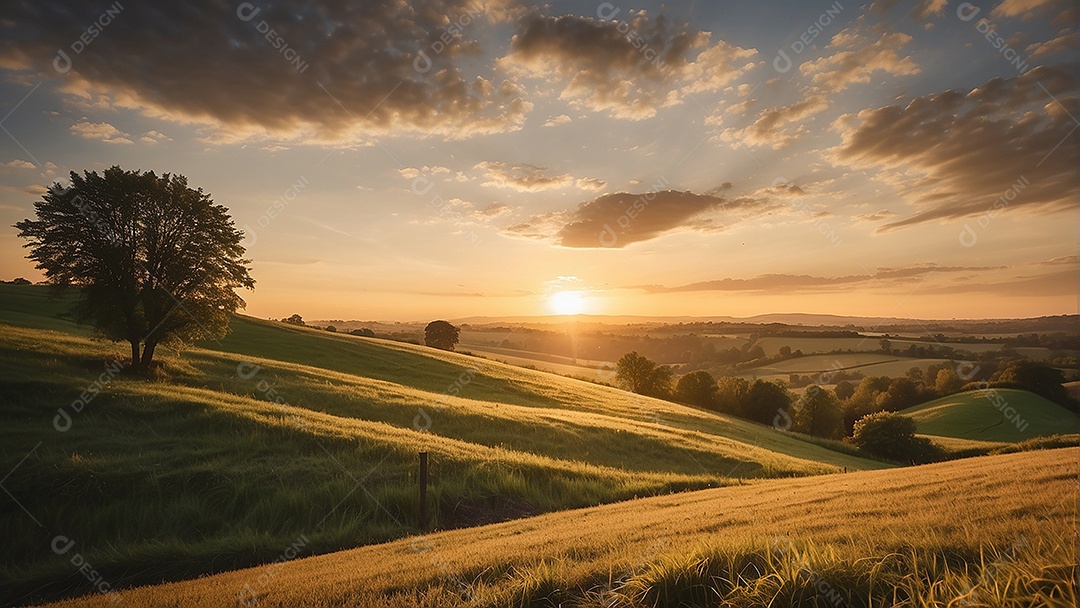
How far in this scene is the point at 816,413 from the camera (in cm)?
7300

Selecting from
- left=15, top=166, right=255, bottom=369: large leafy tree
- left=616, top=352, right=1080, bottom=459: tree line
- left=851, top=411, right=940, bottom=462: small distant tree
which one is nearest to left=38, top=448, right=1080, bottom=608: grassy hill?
left=15, top=166, right=255, bottom=369: large leafy tree

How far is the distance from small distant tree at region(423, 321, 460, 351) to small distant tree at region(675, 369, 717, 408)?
50.9 metres

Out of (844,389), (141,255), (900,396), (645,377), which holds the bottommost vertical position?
(844,389)

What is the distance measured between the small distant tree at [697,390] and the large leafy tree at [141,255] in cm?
6954

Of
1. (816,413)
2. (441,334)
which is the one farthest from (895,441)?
(441,334)

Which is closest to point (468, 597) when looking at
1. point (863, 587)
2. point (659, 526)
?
point (863, 587)

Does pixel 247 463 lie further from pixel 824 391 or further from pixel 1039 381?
pixel 1039 381

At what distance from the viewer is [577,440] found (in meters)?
27.6

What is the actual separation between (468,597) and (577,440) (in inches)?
921

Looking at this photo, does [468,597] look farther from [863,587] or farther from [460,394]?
[460,394]

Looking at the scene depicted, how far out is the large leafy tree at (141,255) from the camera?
1038 inches

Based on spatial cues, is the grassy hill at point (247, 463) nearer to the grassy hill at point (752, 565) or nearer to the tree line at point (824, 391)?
the grassy hill at point (752, 565)

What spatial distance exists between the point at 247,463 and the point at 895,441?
6314 cm

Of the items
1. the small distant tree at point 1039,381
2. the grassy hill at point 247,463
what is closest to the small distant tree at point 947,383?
the small distant tree at point 1039,381
